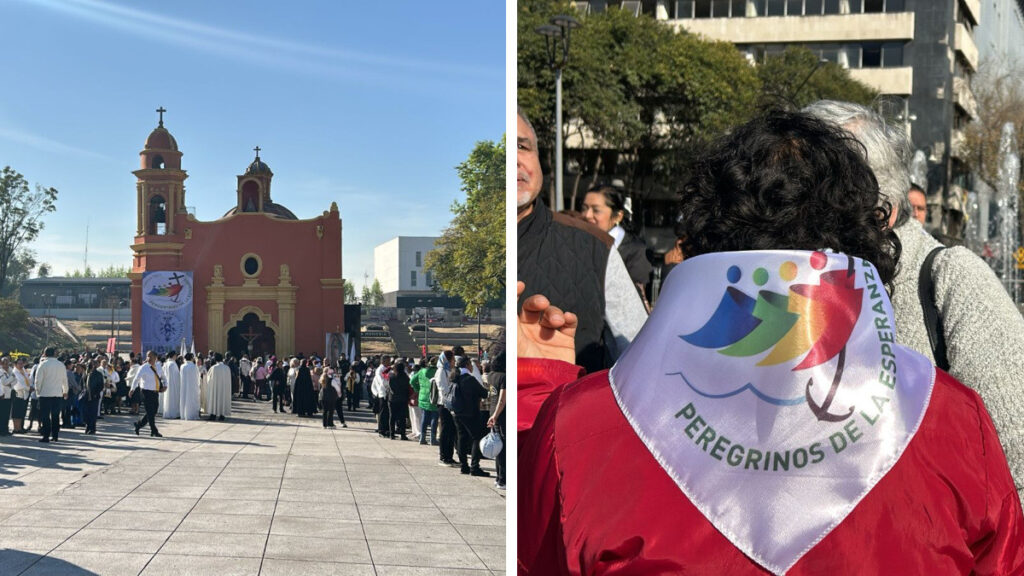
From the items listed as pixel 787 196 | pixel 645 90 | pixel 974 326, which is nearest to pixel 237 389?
pixel 787 196

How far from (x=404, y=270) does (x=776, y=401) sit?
158 centimetres

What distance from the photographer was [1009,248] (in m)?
47.8

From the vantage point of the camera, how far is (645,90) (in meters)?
36.5

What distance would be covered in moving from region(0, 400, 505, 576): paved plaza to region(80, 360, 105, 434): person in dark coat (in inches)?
2.4

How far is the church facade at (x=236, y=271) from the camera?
2891 mm

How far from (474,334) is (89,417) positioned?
987 mm

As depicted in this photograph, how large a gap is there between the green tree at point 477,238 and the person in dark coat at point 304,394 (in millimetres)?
406

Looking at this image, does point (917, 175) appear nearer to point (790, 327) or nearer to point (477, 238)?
point (477, 238)

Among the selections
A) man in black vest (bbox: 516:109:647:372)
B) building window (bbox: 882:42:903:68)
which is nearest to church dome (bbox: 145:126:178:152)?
man in black vest (bbox: 516:109:647:372)

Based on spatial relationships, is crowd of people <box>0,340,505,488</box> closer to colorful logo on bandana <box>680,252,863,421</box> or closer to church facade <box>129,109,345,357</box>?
church facade <box>129,109,345,357</box>

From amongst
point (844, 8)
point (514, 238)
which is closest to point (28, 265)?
point (514, 238)

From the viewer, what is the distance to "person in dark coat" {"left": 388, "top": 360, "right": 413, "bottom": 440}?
282cm

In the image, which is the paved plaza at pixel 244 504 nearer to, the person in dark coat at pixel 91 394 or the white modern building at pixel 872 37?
the person in dark coat at pixel 91 394

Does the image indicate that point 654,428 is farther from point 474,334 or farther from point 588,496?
point 474,334
